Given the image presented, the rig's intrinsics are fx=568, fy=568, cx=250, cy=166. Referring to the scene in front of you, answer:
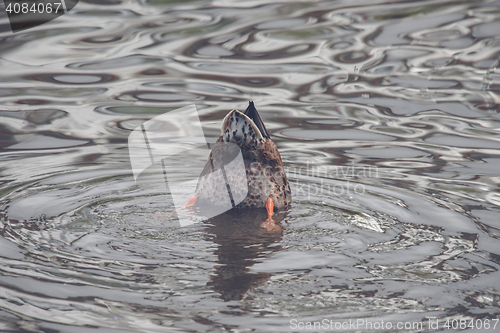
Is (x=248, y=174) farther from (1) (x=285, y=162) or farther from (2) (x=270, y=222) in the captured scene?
(1) (x=285, y=162)

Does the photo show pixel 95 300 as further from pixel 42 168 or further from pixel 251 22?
pixel 251 22

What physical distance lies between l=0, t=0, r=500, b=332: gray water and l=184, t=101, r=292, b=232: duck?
29 cm

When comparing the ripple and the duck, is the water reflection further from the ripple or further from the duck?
the ripple

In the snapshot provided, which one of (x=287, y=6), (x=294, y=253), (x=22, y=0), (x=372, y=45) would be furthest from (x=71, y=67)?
(x=294, y=253)

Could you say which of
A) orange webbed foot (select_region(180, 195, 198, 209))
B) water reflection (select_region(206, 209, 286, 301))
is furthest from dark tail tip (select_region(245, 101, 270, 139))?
orange webbed foot (select_region(180, 195, 198, 209))

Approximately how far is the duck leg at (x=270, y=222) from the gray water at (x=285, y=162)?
0.11 m

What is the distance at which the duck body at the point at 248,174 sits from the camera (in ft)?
16.9

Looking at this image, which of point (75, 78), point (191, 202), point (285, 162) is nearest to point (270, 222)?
point (191, 202)

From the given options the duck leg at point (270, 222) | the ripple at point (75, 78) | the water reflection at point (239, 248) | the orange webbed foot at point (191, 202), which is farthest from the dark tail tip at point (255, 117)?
the ripple at point (75, 78)

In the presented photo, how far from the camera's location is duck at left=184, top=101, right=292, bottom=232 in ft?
16.9

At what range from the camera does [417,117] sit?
8211 millimetres

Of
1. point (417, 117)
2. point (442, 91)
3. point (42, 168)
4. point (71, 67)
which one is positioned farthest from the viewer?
point (71, 67)

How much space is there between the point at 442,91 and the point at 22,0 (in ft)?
24.3

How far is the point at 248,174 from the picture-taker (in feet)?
17.2
